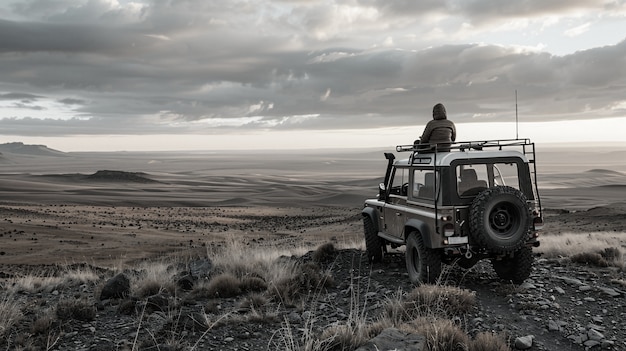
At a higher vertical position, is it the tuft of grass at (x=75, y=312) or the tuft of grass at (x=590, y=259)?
the tuft of grass at (x=75, y=312)

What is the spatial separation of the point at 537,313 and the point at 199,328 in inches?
185

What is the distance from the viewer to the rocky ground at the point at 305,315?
662cm

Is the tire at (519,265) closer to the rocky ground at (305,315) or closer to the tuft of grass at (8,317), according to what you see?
the rocky ground at (305,315)

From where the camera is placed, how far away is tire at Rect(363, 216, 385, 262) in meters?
11.3

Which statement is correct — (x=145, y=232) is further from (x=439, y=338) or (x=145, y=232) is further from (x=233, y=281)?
(x=439, y=338)

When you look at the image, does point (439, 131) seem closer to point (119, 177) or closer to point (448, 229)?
point (448, 229)

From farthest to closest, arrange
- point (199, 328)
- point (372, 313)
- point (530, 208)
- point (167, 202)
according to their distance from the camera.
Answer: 1. point (167, 202)
2. point (530, 208)
3. point (372, 313)
4. point (199, 328)

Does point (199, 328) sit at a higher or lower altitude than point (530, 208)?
lower

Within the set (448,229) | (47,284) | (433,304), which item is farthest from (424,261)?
(47,284)

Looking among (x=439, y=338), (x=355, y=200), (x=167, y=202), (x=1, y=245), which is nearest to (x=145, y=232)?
(x=1, y=245)

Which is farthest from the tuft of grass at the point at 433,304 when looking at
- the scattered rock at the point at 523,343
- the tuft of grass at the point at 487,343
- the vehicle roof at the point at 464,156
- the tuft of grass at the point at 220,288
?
the tuft of grass at the point at 220,288

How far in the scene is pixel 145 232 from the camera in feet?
111

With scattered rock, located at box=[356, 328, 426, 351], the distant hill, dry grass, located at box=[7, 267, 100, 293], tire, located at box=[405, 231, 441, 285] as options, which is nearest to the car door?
tire, located at box=[405, 231, 441, 285]

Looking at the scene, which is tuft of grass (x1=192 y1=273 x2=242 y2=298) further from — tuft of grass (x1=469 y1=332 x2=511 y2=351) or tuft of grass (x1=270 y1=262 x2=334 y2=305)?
tuft of grass (x1=469 y1=332 x2=511 y2=351)
